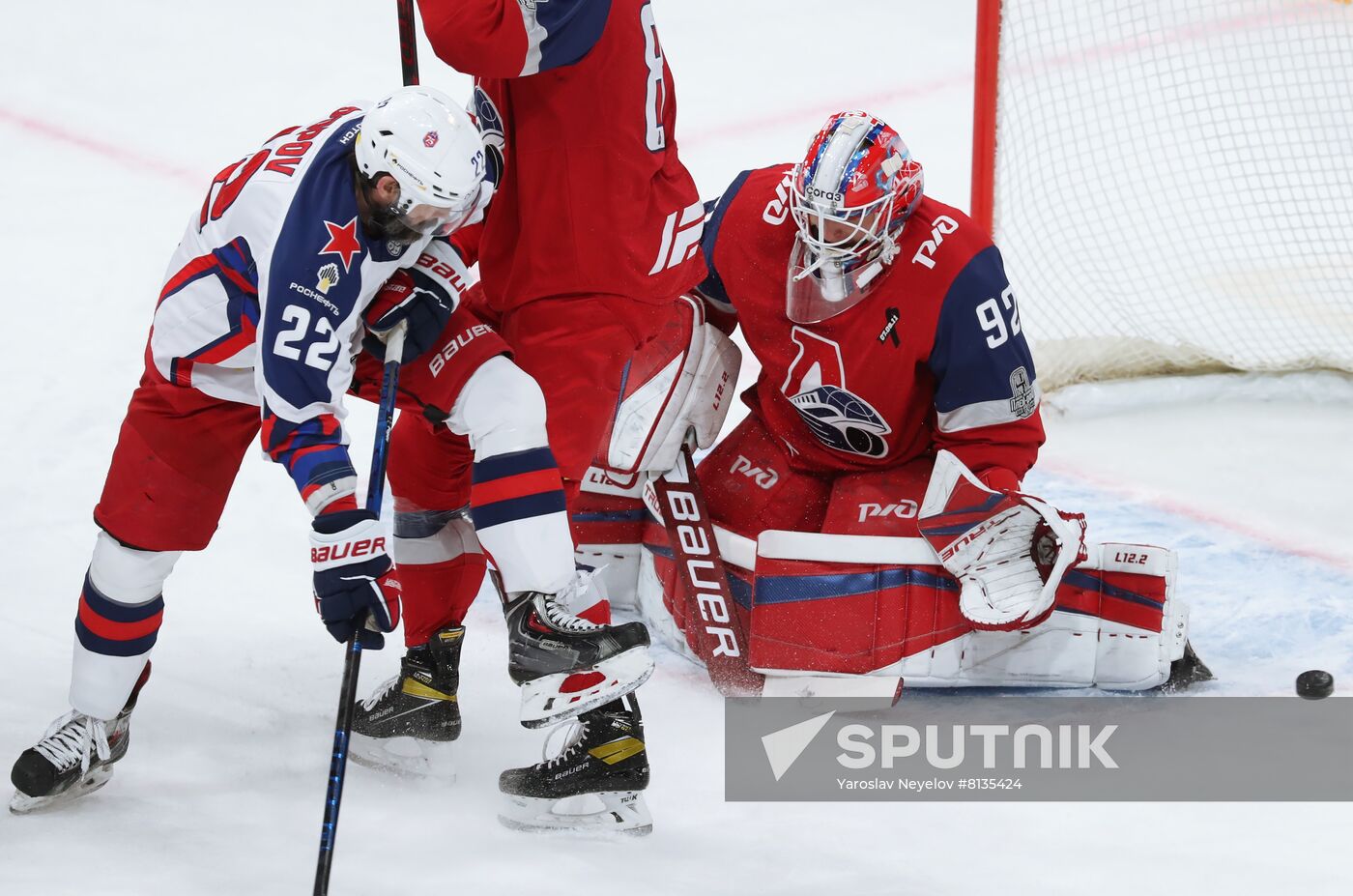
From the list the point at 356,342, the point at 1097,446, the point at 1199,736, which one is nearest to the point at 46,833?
the point at 356,342

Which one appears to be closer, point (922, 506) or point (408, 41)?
point (408, 41)

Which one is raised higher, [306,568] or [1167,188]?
[1167,188]

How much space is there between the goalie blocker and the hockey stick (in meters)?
0.06

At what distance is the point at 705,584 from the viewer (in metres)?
2.94

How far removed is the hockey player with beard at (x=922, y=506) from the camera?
8.96 feet

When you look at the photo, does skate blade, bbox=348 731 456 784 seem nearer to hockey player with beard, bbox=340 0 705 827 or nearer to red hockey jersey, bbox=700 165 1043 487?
hockey player with beard, bbox=340 0 705 827

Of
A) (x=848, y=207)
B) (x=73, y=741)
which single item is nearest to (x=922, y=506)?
(x=848, y=207)

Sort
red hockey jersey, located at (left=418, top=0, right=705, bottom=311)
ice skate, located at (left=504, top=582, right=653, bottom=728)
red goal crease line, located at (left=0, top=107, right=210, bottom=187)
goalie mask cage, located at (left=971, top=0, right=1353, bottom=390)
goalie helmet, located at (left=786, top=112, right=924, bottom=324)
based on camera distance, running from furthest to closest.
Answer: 1. red goal crease line, located at (left=0, top=107, right=210, bottom=187)
2. goalie mask cage, located at (left=971, top=0, right=1353, bottom=390)
3. goalie helmet, located at (left=786, top=112, right=924, bottom=324)
4. red hockey jersey, located at (left=418, top=0, right=705, bottom=311)
5. ice skate, located at (left=504, top=582, right=653, bottom=728)

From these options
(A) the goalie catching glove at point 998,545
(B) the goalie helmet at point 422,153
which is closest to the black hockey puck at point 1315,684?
(A) the goalie catching glove at point 998,545

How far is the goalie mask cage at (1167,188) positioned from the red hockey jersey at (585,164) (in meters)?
1.74

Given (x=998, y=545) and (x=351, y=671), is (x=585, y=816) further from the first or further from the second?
(x=998, y=545)

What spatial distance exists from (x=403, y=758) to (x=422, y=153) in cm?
107

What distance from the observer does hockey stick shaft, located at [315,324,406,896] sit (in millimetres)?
2143

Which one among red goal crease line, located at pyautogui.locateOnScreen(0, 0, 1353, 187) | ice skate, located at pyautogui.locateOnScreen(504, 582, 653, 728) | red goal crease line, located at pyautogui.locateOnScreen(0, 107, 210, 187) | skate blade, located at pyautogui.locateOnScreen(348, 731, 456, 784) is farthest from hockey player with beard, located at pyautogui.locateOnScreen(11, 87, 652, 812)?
red goal crease line, located at pyautogui.locateOnScreen(0, 107, 210, 187)
